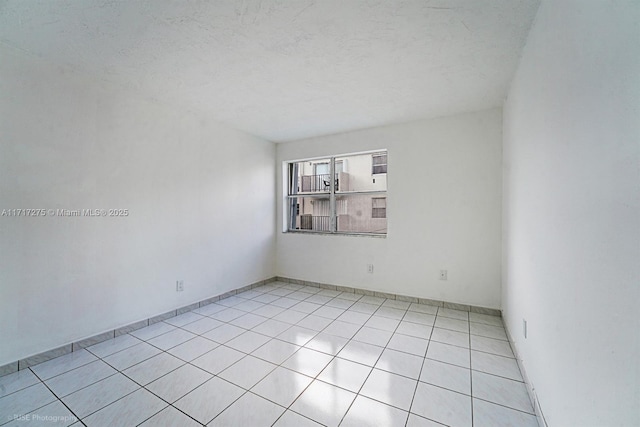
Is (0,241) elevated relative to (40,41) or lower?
lower

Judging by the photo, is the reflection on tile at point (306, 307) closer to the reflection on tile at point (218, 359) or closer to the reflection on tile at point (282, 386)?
the reflection on tile at point (218, 359)

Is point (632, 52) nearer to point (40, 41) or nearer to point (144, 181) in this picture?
point (40, 41)

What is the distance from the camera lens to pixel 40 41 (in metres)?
1.90

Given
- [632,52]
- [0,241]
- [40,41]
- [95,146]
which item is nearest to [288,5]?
[632,52]

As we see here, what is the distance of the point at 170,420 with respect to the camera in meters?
1.53

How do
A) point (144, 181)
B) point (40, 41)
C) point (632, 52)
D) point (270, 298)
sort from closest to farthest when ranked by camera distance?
point (632, 52) → point (40, 41) → point (144, 181) → point (270, 298)

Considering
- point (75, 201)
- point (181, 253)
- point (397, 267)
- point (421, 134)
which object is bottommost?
point (397, 267)

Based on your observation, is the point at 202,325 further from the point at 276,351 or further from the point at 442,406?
the point at 442,406

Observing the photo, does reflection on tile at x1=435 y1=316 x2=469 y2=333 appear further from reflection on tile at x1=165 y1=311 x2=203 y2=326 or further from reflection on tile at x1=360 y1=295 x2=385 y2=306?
reflection on tile at x1=165 y1=311 x2=203 y2=326

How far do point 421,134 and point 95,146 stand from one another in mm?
3614

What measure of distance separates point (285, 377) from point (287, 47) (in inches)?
96.8

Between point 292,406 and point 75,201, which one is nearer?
point 292,406

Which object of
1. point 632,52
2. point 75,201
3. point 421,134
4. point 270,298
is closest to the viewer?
point 632,52

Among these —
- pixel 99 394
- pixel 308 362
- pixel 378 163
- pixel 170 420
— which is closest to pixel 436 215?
pixel 378 163
